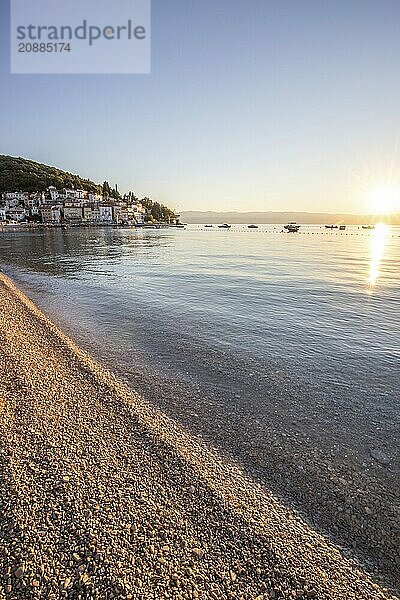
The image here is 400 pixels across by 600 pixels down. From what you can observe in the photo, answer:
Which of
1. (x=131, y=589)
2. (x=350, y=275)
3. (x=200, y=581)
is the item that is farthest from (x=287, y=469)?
(x=350, y=275)

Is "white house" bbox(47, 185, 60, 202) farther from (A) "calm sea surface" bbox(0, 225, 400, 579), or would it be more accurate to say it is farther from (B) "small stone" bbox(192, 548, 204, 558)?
(B) "small stone" bbox(192, 548, 204, 558)

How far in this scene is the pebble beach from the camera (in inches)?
126

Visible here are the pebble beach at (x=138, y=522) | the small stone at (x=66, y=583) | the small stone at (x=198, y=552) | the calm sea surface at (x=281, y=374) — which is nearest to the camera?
the small stone at (x=66, y=583)

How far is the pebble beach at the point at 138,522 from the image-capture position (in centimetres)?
321

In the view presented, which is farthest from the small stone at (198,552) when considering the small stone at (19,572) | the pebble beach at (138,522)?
the small stone at (19,572)

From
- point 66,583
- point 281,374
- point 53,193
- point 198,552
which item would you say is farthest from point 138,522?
point 53,193

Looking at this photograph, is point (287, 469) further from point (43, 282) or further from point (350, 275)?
point (350, 275)

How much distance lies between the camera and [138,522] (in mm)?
3846

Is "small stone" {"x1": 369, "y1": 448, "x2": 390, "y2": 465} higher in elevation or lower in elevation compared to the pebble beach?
lower

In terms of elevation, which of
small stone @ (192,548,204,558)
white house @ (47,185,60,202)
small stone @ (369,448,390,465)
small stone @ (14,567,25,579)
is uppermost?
white house @ (47,185,60,202)

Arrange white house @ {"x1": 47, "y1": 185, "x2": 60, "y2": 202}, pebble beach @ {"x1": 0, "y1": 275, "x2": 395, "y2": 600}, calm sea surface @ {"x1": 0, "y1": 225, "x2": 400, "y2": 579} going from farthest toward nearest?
white house @ {"x1": 47, "y1": 185, "x2": 60, "y2": 202}
calm sea surface @ {"x1": 0, "y1": 225, "x2": 400, "y2": 579}
pebble beach @ {"x1": 0, "y1": 275, "x2": 395, "y2": 600}

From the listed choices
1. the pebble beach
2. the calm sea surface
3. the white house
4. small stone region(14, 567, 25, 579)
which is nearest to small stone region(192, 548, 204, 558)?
the pebble beach

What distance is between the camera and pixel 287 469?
518 centimetres

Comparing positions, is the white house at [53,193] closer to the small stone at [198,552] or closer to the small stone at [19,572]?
the small stone at [19,572]
